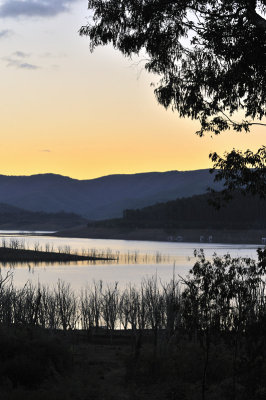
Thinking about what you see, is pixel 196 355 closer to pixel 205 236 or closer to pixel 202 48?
pixel 202 48

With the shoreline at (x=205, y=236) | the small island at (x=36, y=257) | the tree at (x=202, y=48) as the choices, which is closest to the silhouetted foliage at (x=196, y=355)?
the tree at (x=202, y=48)

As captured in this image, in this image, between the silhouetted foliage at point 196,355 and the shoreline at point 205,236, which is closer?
the silhouetted foliage at point 196,355

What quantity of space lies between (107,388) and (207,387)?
2749 millimetres

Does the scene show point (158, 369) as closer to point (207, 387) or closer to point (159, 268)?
point (207, 387)

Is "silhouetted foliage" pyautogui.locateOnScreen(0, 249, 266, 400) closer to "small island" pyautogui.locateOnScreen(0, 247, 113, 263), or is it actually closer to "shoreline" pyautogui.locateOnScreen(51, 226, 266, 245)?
"small island" pyautogui.locateOnScreen(0, 247, 113, 263)

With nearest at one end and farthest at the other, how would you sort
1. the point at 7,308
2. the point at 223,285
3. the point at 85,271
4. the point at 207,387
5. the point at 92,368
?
1. the point at 223,285
2. the point at 207,387
3. the point at 92,368
4. the point at 7,308
5. the point at 85,271

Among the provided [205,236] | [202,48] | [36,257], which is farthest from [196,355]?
[205,236]

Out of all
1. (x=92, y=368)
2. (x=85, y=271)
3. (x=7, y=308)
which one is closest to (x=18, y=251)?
(x=85, y=271)

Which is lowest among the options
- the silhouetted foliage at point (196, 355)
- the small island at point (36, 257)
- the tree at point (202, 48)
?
the small island at point (36, 257)

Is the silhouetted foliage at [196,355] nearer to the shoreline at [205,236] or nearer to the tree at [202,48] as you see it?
the tree at [202,48]

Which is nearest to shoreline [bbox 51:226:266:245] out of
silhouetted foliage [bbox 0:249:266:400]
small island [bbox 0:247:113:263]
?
small island [bbox 0:247:113:263]

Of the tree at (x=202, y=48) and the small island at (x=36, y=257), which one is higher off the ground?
the tree at (x=202, y=48)

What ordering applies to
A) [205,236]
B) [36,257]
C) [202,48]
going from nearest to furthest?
[202,48] → [36,257] → [205,236]

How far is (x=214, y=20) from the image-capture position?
60.8 ft
